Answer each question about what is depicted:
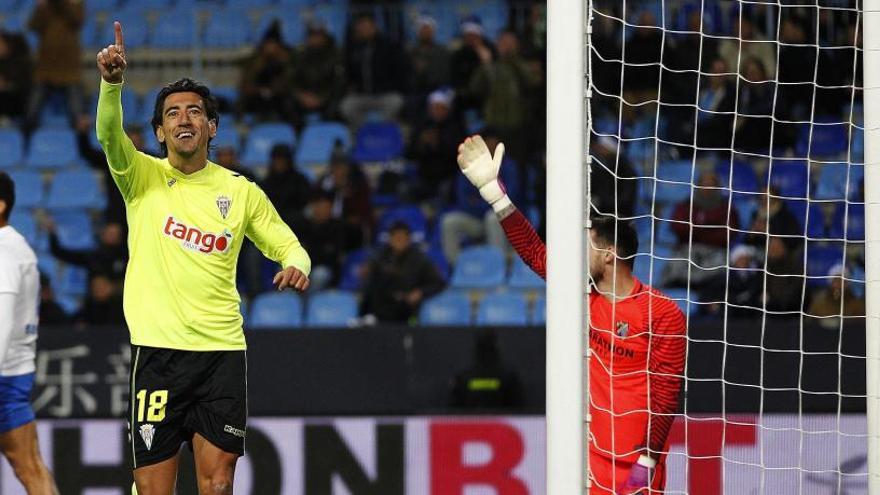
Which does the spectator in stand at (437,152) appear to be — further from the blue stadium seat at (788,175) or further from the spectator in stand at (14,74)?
the spectator in stand at (14,74)

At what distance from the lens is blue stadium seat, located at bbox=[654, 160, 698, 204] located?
1141 cm

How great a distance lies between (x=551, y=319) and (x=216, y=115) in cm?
163

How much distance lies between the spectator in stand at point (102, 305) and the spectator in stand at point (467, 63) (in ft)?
11.5

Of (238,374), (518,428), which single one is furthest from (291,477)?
(238,374)

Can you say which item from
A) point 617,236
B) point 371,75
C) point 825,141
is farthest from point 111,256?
point 617,236

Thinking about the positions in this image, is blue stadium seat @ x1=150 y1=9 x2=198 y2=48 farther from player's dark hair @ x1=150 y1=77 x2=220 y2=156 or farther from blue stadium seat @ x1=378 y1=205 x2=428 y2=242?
player's dark hair @ x1=150 y1=77 x2=220 y2=156

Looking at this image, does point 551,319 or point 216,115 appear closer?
point 551,319

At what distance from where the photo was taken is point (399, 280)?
1034 cm

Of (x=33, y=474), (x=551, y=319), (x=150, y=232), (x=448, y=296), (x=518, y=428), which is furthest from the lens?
(x=448, y=296)

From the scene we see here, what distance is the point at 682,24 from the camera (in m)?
12.2

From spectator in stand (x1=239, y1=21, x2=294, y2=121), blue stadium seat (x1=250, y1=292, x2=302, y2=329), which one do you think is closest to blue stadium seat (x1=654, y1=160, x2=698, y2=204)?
blue stadium seat (x1=250, y1=292, x2=302, y2=329)

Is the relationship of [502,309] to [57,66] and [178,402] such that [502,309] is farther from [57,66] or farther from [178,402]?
[178,402]

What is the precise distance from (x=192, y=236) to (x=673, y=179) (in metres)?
6.82

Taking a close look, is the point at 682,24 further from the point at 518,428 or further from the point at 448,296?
the point at 518,428
